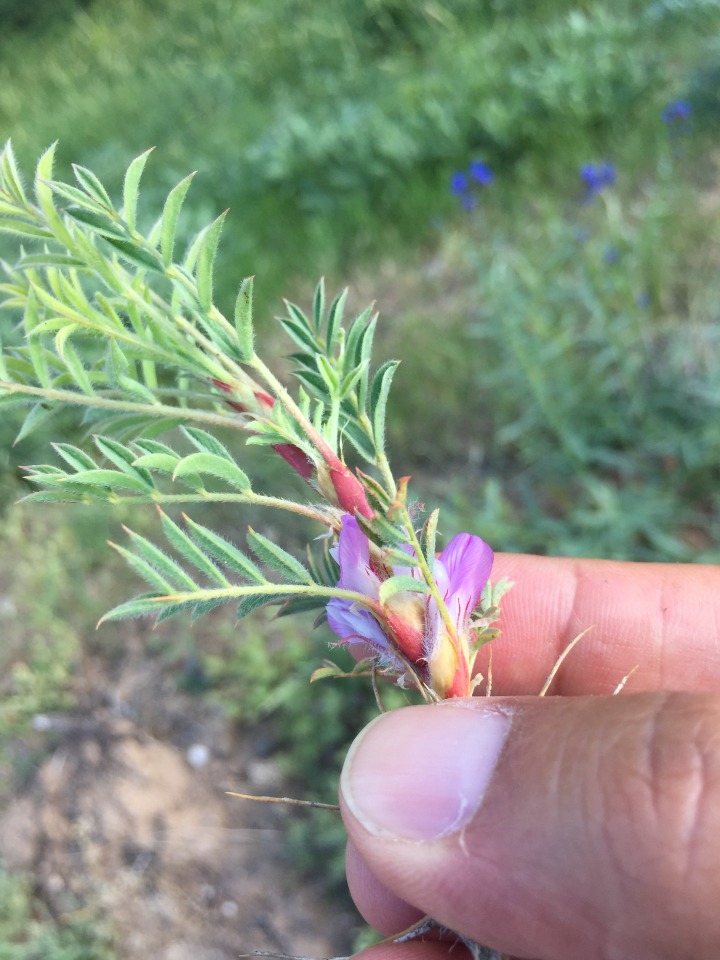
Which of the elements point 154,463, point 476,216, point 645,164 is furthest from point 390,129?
point 154,463

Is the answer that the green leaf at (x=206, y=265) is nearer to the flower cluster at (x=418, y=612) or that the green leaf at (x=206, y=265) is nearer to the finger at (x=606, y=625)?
the flower cluster at (x=418, y=612)

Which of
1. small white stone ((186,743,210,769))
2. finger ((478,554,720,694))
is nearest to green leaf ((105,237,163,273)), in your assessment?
finger ((478,554,720,694))

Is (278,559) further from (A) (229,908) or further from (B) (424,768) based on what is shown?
(A) (229,908)

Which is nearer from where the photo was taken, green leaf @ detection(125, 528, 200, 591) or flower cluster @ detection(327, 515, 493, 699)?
green leaf @ detection(125, 528, 200, 591)

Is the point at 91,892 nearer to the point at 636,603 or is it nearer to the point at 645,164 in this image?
the point at 636,603

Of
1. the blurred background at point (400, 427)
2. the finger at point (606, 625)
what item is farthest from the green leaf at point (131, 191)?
the blurred background at point (400, 427)

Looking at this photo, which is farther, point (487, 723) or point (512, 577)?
point (512, 577)

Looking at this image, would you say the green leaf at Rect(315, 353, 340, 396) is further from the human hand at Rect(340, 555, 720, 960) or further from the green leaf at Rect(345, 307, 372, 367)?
the human hand at Rect(340, 555, 720, 960)

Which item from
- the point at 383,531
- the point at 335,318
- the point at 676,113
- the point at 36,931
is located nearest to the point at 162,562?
the point at 383,531
